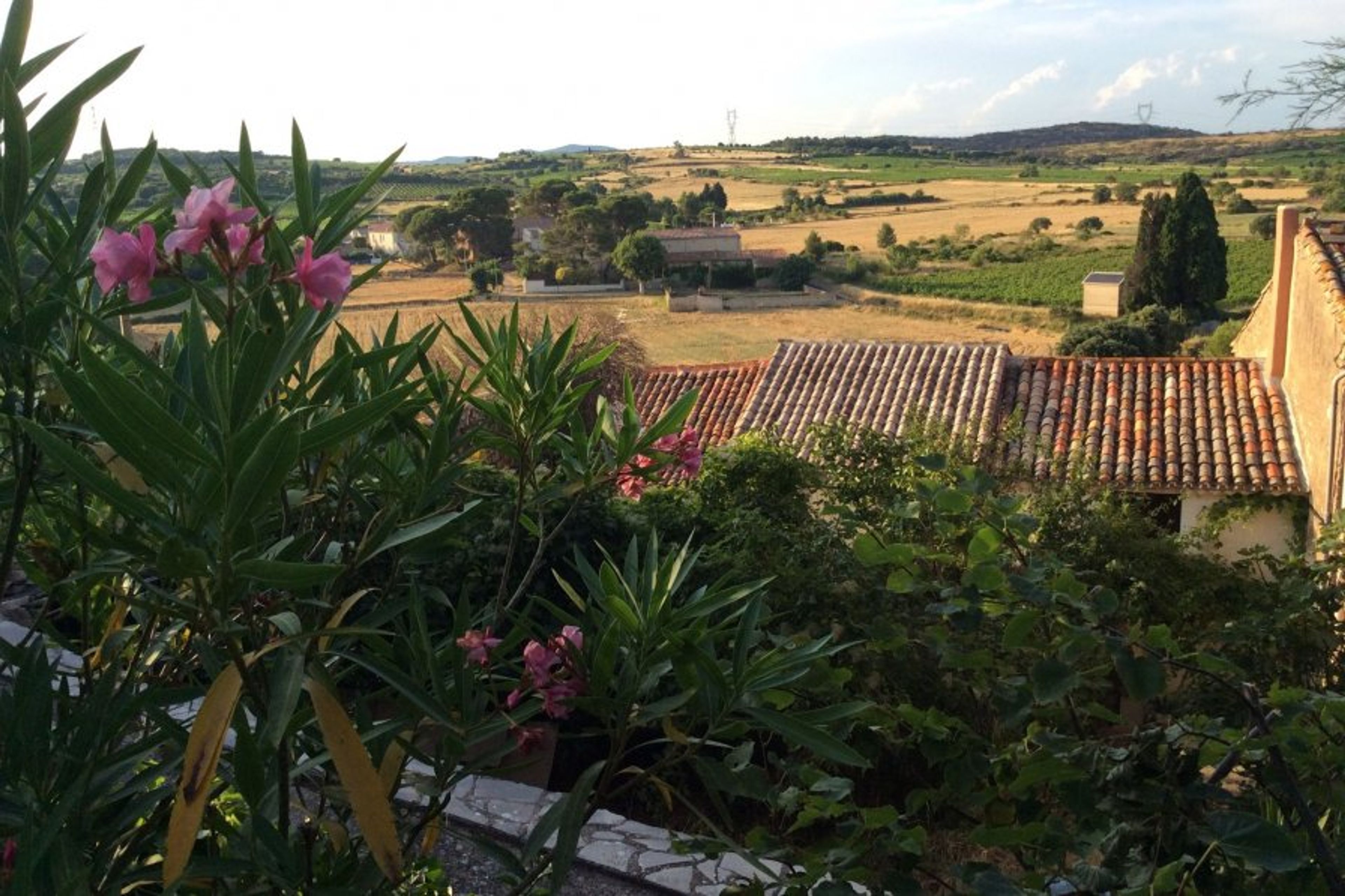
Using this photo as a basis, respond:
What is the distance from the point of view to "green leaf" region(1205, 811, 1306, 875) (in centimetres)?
119

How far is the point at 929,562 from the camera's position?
2684 millimetres

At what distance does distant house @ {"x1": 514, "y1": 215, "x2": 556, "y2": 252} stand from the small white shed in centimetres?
2439

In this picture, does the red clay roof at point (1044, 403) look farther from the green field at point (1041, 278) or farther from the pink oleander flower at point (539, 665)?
the green field at point (1041, 278)

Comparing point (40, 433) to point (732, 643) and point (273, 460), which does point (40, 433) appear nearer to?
point (273, 460)

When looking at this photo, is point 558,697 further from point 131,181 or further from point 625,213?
point 625,213

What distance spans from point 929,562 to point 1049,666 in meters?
1.21

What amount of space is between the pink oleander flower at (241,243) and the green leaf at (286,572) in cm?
44

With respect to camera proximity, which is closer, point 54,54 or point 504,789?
point 54,54

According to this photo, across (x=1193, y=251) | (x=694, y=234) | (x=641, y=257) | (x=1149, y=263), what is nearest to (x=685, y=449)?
(x=1193, y=251)

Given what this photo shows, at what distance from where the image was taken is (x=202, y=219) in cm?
145

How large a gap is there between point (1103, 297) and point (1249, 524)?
28.4 metres

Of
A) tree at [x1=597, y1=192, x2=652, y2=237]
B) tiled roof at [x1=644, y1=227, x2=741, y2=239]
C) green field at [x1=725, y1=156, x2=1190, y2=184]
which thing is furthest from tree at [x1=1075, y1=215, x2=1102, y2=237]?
tree at [x1=597, y1=192, x2=652, y2=237]

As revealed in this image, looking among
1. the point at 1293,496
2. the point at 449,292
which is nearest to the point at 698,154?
the point at 449,292

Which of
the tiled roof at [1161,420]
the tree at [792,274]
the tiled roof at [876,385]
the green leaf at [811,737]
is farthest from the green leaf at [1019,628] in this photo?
the tree at [792,274]
